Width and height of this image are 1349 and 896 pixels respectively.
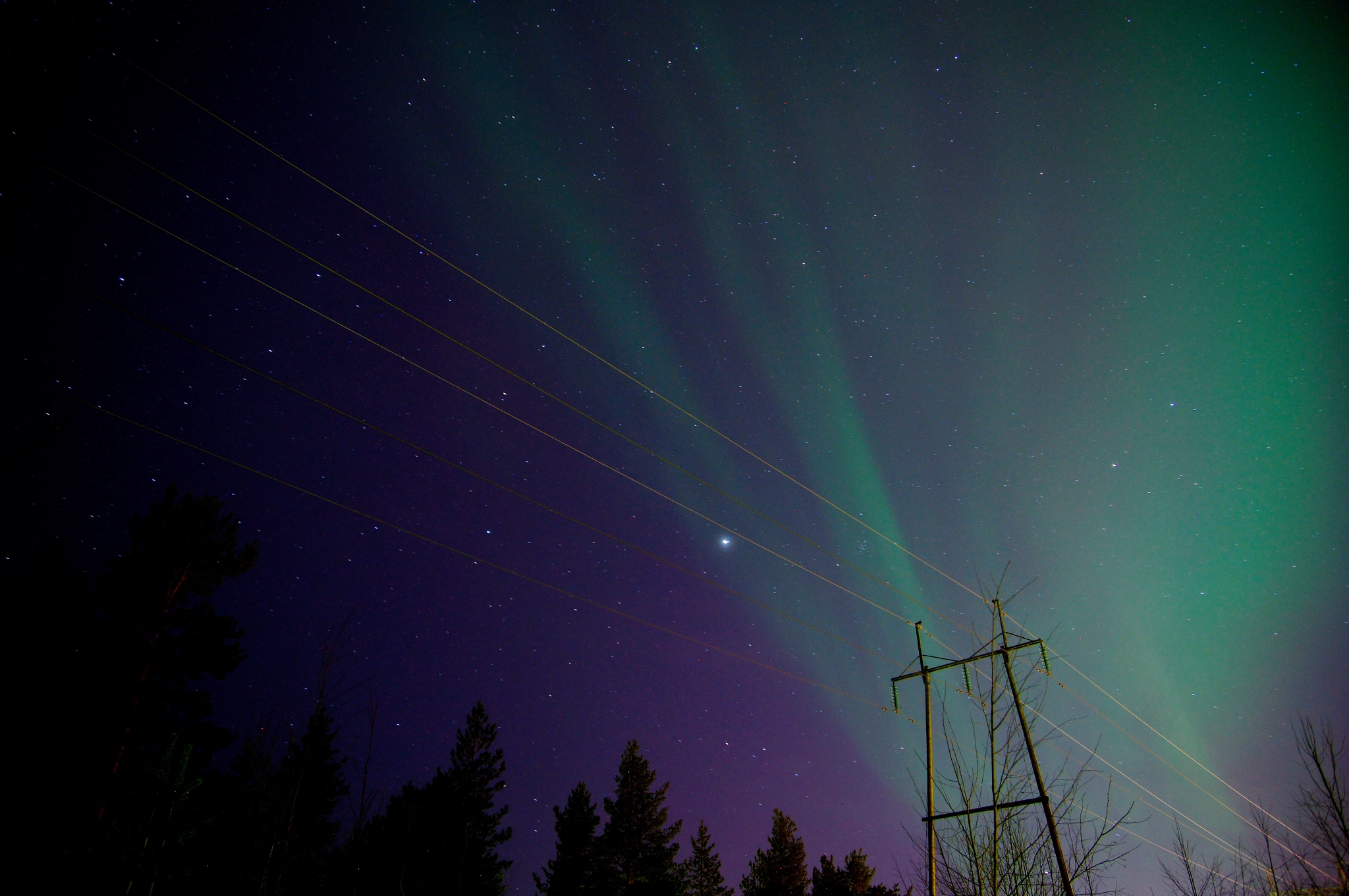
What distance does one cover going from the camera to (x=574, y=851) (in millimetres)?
28594

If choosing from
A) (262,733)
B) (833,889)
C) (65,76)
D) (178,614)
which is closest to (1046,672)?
(65,76)

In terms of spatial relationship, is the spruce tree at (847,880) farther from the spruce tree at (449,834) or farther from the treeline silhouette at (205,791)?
the spruce tree at (449,834)

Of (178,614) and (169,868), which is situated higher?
(178,614)

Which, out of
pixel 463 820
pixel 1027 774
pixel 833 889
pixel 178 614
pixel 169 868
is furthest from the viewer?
pixel 833 889

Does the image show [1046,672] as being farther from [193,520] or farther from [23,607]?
[23,607]

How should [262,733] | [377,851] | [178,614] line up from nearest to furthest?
[262,733]
[178,614]
[377,851]

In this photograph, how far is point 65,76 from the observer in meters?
2.61

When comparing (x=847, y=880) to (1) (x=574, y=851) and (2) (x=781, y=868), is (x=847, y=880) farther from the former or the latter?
(1) (x=574, y=851)

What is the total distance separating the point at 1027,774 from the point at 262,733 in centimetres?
1336

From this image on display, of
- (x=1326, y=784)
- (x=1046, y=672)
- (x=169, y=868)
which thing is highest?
(x=1046, y=672)

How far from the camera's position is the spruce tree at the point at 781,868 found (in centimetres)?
3212

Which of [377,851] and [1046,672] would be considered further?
[377,851]

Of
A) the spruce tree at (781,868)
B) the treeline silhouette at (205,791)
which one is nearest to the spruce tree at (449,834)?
the treeline silhouette at (205,791)

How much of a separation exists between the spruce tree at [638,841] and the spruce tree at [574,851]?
0.83m
